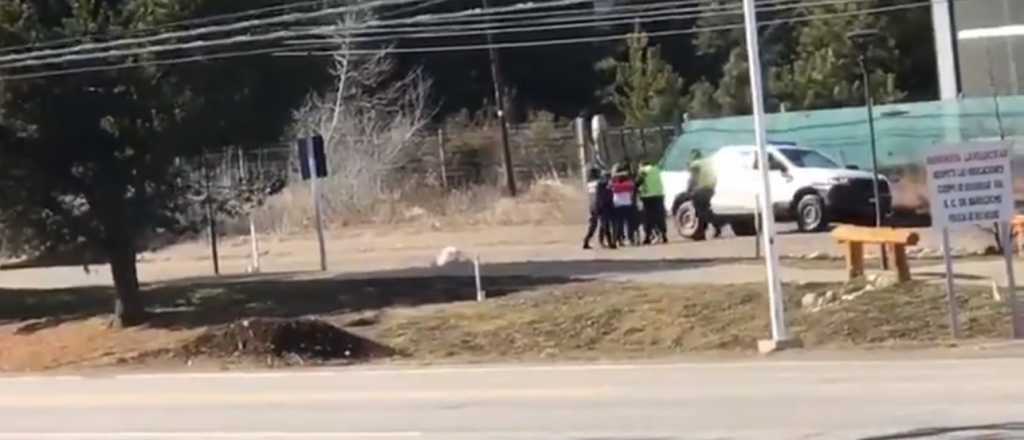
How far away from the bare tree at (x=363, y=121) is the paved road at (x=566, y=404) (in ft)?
114

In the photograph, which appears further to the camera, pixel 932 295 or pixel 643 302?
pixel 643 302

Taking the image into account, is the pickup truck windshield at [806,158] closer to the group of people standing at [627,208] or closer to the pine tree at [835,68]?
the group of people standing at [627,208]

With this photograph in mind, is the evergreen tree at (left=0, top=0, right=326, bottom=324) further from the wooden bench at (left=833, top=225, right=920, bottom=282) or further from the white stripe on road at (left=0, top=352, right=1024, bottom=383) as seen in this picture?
the wooden bench at (left=833, top=225, right=920, bottom=282)

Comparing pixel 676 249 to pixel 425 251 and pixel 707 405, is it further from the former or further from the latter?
pixel 707 405

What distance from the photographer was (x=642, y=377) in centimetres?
2091

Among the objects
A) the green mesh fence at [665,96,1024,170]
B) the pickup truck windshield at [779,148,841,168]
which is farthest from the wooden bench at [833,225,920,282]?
the green mesh fence at [665,96,1024,170]

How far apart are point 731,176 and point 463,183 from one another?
21.9 metres

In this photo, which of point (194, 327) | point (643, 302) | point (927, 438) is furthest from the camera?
point (194, 327)

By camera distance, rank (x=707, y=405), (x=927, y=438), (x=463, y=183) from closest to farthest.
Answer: (x=927, y=438)
(x=707, y=405)
(x=463, y=183)

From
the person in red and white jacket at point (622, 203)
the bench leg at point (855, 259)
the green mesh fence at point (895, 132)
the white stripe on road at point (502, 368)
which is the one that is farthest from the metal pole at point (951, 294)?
the person in red and white jacket at point (622, 203)

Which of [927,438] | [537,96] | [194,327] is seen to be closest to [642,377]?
[927,438]

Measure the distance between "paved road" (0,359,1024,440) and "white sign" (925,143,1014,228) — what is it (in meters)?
2.43

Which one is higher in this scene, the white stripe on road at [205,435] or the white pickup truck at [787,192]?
the white pickup truck at [787,192]

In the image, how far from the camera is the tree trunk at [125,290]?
36531 millimetres
